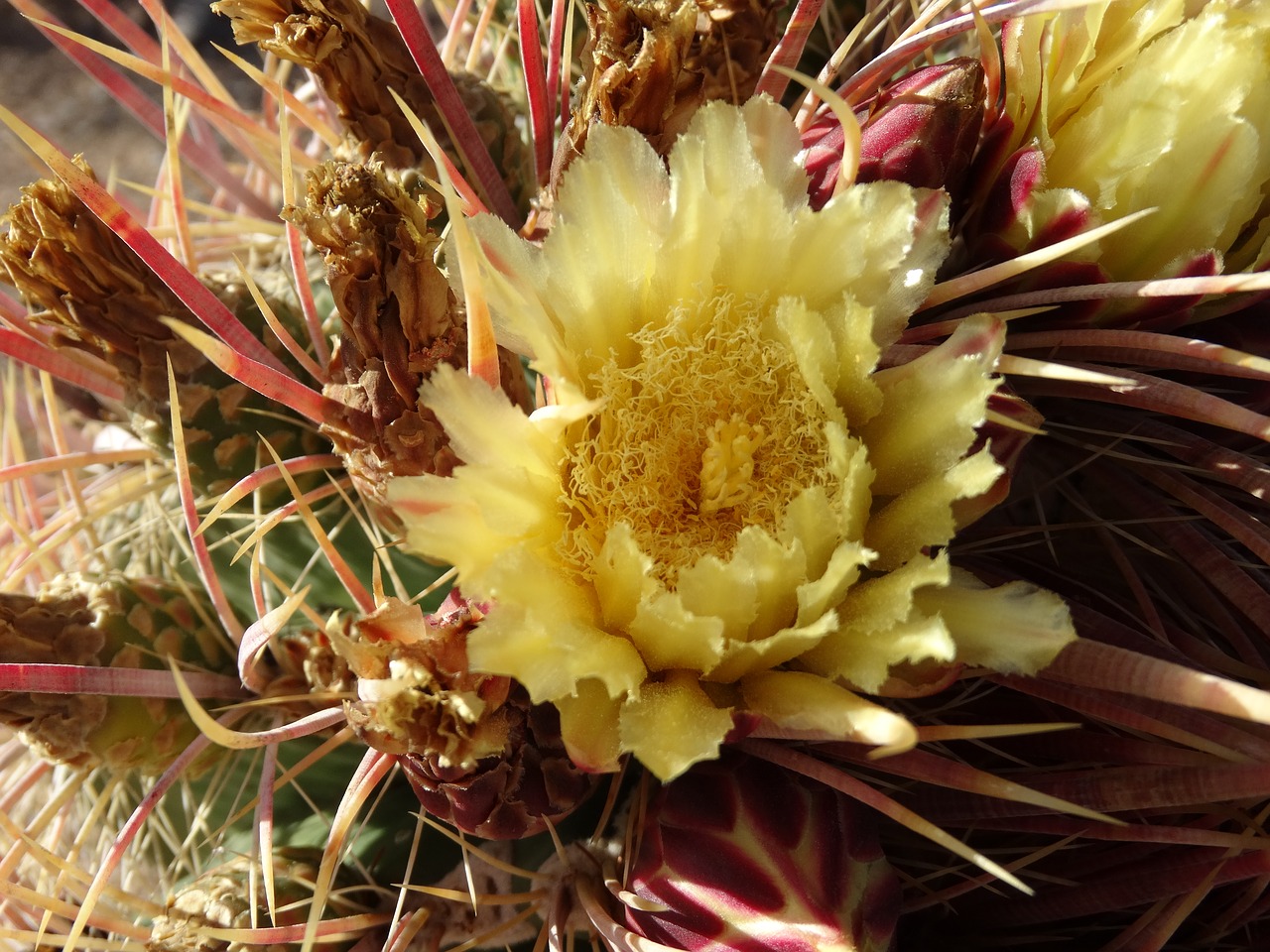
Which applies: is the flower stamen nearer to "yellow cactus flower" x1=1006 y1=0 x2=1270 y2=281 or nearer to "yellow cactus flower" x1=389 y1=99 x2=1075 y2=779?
"yellow cactus flower" x1=389 y1=99 x2=1075 y2=779

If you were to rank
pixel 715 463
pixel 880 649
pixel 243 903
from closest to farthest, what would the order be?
pixel 880 649, pixel 715 463, pixel 243 903

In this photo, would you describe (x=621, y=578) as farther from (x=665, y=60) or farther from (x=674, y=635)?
(x=665, y=60)

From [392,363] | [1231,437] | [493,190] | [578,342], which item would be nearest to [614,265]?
[578,342]

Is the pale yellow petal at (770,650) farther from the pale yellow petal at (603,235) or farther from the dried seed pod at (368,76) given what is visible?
the dried seed pod at (368,76)

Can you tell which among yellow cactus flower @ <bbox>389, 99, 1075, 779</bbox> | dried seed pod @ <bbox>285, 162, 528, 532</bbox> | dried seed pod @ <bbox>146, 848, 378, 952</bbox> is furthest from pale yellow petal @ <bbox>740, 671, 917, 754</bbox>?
dried seed pod @ <bbox>146, 848, 378, 952</bbox>

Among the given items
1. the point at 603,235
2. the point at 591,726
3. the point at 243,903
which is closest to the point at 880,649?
the point at 591,726

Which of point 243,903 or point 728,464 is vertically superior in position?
point 728,464

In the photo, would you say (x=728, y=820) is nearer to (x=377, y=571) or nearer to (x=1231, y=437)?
(x=377, y=571)
